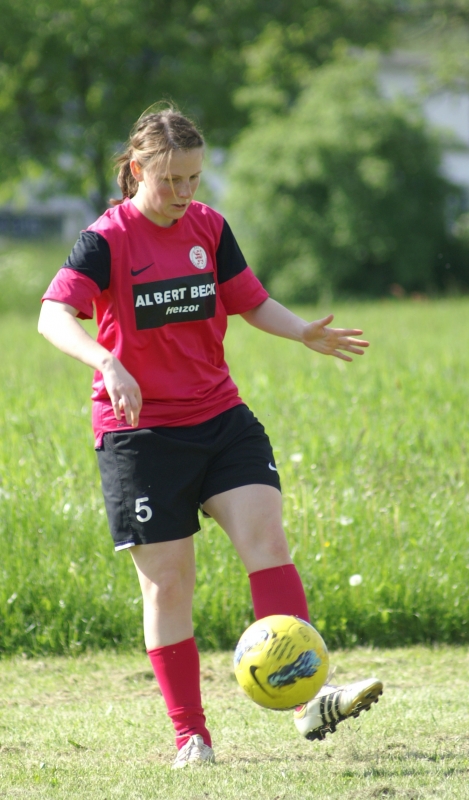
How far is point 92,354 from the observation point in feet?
9.04

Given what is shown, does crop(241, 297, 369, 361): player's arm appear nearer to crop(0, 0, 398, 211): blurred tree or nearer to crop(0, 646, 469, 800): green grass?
crop(0, 646, 469, 800): green grass

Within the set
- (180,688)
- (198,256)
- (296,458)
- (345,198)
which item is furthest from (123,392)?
(345,198)

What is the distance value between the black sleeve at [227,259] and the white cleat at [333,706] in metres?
1.39

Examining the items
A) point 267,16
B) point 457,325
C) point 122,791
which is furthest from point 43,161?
point 122,791

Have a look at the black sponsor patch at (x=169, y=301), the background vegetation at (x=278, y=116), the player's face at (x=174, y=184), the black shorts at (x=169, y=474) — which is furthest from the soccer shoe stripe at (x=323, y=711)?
the background vegetation at (x=278, y=116)

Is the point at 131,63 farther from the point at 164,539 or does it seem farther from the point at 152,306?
the point at 164,539

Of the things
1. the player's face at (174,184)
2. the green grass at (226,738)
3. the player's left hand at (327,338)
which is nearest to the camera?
the green grass at (226,738)

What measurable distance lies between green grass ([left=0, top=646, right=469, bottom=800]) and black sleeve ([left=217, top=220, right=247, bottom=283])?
1587 mm

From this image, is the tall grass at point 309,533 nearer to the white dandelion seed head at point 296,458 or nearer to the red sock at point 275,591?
the white dandelion seed head at point 296,458

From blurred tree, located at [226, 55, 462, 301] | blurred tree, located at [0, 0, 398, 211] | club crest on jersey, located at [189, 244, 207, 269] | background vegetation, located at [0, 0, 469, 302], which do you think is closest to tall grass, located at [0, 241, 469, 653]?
club crest on jersey, located at [189, 244, 207, 269]

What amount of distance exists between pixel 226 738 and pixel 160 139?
2.01m

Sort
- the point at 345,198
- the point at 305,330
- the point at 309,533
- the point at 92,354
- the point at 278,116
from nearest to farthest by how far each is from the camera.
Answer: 1. the point at 92,354
2. the point at 305,330
3. the point at 309,533
4. the point at 345,198
5. the point at 278,116

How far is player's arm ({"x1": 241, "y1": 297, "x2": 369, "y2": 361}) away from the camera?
10.7 feet

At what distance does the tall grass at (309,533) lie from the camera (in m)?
4.47
